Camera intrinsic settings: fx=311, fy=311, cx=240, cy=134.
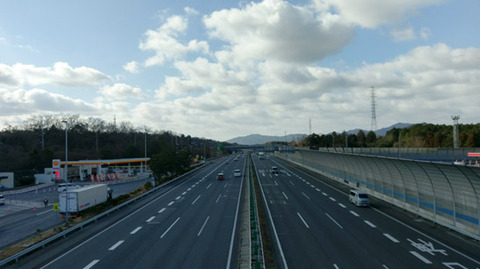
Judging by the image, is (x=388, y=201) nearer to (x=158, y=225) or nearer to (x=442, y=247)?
(x=442, y=247)

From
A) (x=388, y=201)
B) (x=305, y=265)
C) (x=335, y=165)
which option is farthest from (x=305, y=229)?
(x=335, y=165)

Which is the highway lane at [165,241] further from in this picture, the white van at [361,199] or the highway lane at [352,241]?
the white van at [361,199]

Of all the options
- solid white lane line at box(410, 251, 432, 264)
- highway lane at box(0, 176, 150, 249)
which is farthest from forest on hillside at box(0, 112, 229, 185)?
solid white lane line at box(410, 251, 432, 264)

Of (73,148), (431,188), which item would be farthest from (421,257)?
(73,148)

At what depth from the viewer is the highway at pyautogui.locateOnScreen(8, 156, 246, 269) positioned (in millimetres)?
17422

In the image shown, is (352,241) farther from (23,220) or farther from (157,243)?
(23,220)

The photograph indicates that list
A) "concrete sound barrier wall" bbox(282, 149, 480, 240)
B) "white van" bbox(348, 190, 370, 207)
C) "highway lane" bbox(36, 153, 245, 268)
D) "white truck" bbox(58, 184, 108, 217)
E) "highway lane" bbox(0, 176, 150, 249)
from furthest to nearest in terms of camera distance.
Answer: "white van" bbox(348, 190, 370, 207), "white truck" bbox(58, 184, 108, 217), "highway lane" bbox(0, 176, 150, 249), "concrete sound barrier wall" bbox(282, 149, 480, 240), "highway lane" bbox(36, 153, 245, 268)

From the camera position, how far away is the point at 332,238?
2102 centimetres

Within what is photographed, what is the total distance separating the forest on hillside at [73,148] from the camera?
6969 cm

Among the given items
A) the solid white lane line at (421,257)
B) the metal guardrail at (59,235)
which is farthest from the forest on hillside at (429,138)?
the solid white lane line at (421,257)

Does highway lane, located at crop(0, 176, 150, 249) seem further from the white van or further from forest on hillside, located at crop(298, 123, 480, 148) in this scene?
forest on hillside, located at crop(298, 123, 480, 148)

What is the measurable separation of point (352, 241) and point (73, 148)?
117 meters

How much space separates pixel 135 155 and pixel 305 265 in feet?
303

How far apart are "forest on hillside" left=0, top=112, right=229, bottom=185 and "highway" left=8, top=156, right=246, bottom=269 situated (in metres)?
31.0
